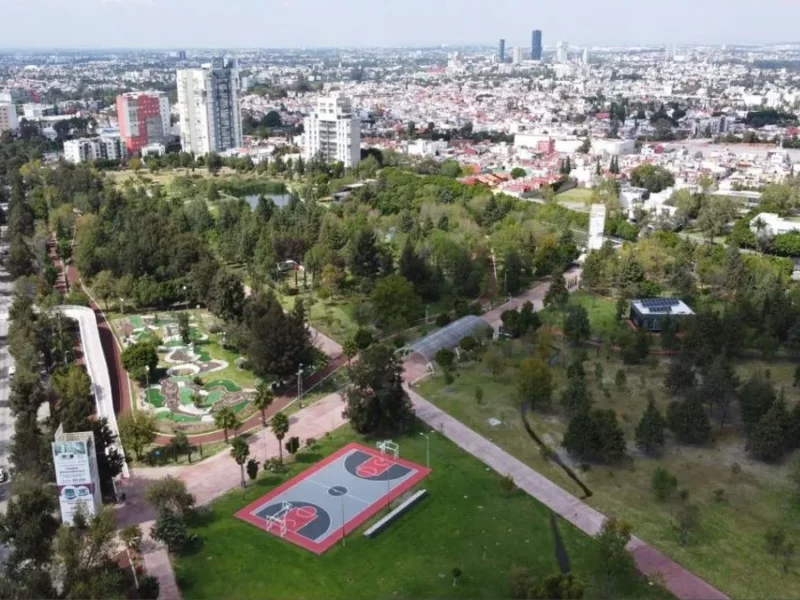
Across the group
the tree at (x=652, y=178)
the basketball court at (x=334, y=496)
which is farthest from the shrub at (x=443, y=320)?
the tree at (x=652, y=178)

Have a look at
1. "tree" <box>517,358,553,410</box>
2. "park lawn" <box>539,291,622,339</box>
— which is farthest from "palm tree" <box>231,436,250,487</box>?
"park lawn" <box>539,291,622,339</box>

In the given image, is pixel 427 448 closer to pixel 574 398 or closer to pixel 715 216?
pixel 574 398

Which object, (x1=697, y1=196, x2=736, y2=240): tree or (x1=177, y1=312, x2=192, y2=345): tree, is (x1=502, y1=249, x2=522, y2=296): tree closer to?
(x1=177, y1=312, x2=192, y2=345): tree

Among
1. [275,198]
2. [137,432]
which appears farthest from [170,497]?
[275,198]

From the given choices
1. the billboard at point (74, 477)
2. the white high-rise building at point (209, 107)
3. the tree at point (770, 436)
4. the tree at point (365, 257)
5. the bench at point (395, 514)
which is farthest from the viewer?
the white high-rise building at point (209, 107)

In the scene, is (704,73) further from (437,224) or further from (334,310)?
(334,310)

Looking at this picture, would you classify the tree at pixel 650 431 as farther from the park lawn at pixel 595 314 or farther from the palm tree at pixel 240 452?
the palm tree at pixel 240 452
